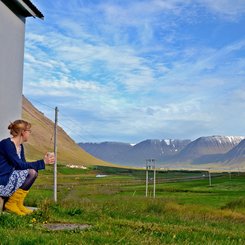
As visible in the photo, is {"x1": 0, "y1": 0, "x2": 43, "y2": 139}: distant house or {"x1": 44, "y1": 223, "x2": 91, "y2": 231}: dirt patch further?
{"x1": 0, "y1": 0, "x2": 43, "y2": 139}: distant house

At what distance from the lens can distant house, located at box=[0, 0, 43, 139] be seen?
9664mm

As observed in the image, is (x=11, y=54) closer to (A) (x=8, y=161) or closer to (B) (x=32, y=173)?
(A) (x=8, y=161)

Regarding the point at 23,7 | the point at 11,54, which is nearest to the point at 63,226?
the point at 11,54

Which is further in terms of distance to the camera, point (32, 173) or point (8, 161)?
point (32, 173)

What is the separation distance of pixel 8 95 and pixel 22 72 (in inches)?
34.2

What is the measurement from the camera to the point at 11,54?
1002cm

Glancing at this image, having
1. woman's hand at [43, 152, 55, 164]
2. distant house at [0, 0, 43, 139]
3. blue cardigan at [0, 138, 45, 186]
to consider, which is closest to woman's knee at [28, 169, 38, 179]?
blue cardigan at [0, 138, 45, 186]

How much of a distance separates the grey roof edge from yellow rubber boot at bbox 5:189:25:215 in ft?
13.2

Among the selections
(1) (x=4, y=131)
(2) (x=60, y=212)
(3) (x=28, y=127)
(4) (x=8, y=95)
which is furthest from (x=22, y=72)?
(2) (x=60, y=212)

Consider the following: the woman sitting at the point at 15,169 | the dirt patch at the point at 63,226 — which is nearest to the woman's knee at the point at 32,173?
the woman sitting at the point at 15,169

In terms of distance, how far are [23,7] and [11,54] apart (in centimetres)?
104

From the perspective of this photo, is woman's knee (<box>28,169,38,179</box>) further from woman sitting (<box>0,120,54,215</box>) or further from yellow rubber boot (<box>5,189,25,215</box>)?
yellow rubber boot (<box>5,189,25,215</box>)

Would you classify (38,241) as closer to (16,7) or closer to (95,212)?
(95,212)

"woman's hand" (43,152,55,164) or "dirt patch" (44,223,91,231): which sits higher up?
"woman's hand" (43,152,55,164)
